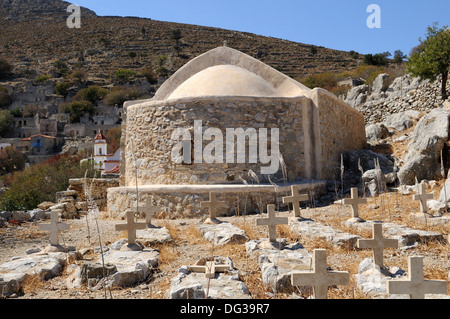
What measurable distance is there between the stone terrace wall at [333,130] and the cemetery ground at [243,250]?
1923 mm

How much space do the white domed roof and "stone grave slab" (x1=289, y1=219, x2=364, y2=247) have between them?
15.3ft

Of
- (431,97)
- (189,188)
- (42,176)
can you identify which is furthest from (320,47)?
(189,188)

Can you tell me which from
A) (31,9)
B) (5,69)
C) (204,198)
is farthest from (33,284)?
(31,9)

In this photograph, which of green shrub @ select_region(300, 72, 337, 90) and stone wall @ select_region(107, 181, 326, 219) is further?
green shrub @ select_region(300, 72, 337, 90)

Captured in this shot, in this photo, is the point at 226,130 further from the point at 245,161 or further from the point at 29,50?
the point at 29,50

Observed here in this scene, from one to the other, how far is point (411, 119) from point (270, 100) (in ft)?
29.9

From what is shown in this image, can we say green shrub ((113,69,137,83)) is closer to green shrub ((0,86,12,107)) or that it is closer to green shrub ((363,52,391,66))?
green shrub ((0,86,12,107))

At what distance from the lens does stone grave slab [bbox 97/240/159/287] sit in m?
3.71

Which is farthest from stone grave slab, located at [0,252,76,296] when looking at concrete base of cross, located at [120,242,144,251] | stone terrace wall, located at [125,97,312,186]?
stone terrace wall, located at [125,97,312,186]

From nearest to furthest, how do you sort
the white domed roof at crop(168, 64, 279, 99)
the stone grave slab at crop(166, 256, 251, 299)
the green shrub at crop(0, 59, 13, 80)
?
1. the stone grave slab at crop(166, 256, 251, 299)
2. the white domed roof at crop(168, 64, 279, 99)
3. the green shrub at crop(0, 59, 13, 80)

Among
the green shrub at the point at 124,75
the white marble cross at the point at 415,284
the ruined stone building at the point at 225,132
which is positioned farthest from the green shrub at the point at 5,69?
the white marble cross at the point at 415,284

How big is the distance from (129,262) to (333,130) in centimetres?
840
